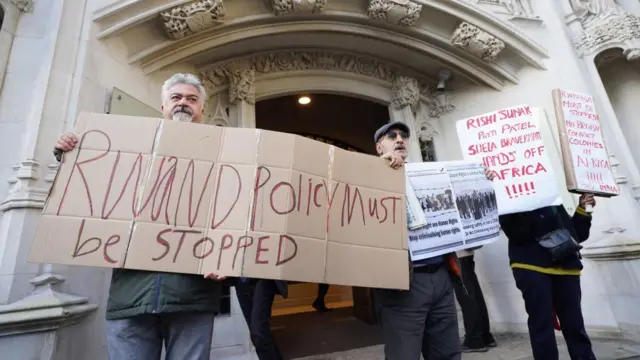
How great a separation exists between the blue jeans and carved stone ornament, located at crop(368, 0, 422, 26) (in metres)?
3.47

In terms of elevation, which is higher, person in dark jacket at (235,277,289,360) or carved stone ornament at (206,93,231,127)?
carved stone ornament at (206,93,231,127)

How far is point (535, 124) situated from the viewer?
1.93 meters

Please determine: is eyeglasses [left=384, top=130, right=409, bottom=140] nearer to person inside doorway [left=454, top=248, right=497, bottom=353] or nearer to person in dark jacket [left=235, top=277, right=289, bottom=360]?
person in dark jacket [left=235, top=277, right=289, bottom=360]

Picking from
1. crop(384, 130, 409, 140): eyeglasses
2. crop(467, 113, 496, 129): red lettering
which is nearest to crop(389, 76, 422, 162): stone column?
crop(467, 113, 496, 129): red lettering

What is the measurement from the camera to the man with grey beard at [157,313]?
3.64 ft

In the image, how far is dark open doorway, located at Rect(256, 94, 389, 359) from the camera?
13.7 feet

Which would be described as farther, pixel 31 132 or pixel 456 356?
pixel 31 132

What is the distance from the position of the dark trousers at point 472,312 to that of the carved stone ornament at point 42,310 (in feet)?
9.43

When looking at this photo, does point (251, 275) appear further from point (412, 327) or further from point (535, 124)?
point (535, 124)

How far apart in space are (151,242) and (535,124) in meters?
2.17

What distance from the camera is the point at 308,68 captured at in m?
4.05

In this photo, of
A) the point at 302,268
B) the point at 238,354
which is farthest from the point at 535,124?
the point at 238,354

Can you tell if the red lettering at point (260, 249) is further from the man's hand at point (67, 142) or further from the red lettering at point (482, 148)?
the red lettering at point (482, 148)

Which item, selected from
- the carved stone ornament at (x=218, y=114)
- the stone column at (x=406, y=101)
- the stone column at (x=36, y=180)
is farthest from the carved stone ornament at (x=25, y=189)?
the stone column at (x=406, y=101)
